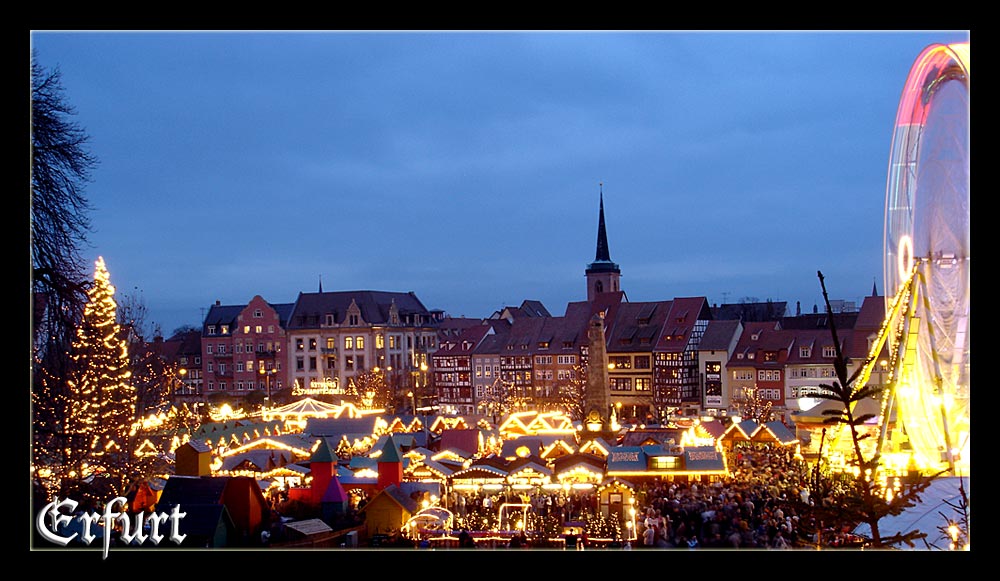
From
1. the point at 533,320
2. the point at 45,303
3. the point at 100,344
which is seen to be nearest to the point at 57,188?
the point at 45,303

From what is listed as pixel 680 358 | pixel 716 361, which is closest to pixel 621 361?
pixel 680 358

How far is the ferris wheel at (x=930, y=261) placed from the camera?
44.6 ft

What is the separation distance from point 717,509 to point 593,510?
400 centimetres

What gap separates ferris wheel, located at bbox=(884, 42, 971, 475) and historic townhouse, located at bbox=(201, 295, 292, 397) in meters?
49.1

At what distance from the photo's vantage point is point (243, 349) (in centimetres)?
6238

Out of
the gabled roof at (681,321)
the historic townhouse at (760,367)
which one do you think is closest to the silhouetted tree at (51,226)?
the historic townhouse at (760,367)

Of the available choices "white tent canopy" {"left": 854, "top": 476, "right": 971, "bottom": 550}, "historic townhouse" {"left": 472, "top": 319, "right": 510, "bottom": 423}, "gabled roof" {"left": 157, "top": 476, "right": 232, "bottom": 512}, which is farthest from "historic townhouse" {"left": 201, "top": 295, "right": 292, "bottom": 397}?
"white tent canopy" {"left": 854, "top": 476, "right": 971, "bottom": 550}

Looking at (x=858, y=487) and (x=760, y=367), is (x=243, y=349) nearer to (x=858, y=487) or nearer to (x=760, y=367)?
(x=760, y=367)

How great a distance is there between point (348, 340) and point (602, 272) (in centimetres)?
2497

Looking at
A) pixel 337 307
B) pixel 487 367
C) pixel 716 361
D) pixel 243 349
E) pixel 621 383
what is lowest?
pixel 621 383

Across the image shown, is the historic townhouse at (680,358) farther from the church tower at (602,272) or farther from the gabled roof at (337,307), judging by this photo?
the church tower at (602,272)

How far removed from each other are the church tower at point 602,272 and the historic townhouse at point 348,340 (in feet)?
67.1
